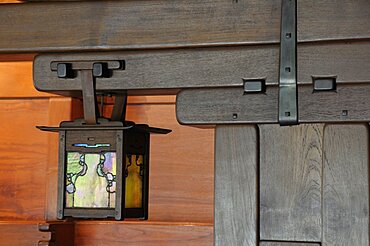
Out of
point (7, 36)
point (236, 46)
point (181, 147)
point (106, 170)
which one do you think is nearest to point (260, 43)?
point (236, 46)

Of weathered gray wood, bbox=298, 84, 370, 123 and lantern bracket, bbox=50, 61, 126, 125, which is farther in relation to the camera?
lantern bracket, bbox=50, 61, 126, 125

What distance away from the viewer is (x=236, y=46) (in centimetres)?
254

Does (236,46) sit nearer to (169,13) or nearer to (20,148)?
(169,13)

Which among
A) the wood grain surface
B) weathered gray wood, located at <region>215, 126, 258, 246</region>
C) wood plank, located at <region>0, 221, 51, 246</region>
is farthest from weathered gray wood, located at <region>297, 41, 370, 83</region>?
wood plank, located at <region>0, 221, 51, 246</region>

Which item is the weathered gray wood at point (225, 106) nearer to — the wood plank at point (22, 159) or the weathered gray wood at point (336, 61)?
the weathered gray wood at point (336, 61)

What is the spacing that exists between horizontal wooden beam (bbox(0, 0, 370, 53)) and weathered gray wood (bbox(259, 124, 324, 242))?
27 cm

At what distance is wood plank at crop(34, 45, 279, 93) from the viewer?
2.51 meters

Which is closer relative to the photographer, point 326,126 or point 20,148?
point 326,126

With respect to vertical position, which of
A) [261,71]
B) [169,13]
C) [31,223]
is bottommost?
[31,223]

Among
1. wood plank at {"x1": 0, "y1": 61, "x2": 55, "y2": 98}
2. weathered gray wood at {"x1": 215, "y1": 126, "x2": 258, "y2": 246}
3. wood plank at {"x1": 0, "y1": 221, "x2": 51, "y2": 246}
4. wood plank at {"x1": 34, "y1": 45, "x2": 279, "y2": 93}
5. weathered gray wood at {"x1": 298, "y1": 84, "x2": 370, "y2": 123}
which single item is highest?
wood plank at {"x1": 0, "y1": 61, "x2": 55, "y2": 98}

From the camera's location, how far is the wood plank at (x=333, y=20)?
7.95 ft

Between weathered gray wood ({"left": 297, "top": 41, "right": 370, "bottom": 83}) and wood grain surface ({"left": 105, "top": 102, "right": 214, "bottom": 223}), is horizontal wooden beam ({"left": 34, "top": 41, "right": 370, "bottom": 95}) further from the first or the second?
wood grain surface ({"left": 105, "top": 102, "right": 214, "bottom": 223})

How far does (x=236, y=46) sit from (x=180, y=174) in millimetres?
989

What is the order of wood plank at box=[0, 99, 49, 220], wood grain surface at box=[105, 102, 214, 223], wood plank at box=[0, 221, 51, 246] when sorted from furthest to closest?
wood plank at box=[0, 99, 49, 220] → wood grain surface at box=[105, 102, 214, 223] → wood plank at box=[0, 221, 51, 246]
